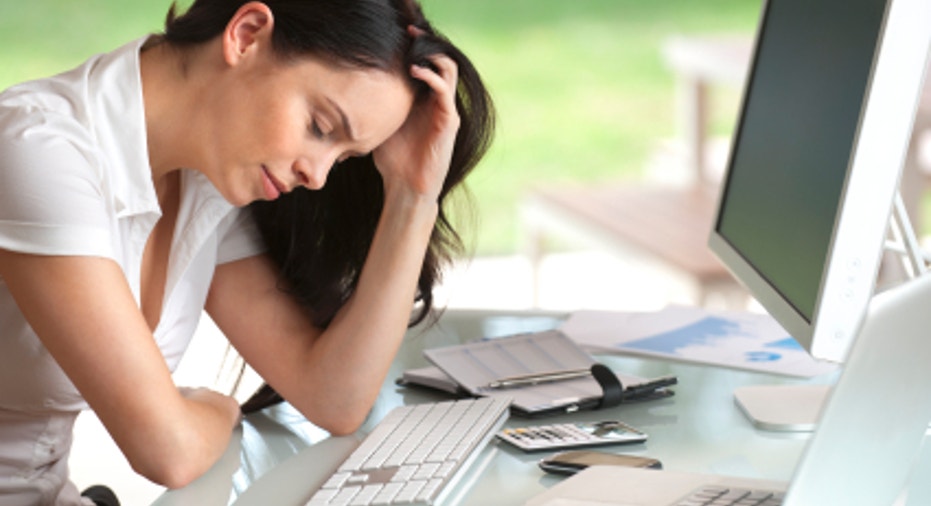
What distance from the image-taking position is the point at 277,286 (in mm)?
1580

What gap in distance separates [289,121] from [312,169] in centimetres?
6

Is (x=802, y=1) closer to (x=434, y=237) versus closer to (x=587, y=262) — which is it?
(x=434, y=237)

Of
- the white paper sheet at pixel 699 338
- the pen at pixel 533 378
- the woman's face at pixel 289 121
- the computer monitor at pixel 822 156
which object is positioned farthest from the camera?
the white paper sheet at pixel 699 338

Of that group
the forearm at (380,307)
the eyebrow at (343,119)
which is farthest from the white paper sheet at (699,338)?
the eyebrow at (343,119)

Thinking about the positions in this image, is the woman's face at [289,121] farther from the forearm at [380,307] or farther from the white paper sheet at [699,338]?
the white paper sheet at [699,338]

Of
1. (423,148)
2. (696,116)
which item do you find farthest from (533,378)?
(696,116)

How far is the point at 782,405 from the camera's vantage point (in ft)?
4.63

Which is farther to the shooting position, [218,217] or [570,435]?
[218,217]

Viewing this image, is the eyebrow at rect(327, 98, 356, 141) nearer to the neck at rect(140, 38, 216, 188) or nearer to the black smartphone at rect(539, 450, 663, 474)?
the neck at rect(140, 38, 216, 188)

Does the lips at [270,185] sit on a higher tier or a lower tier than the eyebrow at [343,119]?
lower

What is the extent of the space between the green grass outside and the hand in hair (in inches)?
162

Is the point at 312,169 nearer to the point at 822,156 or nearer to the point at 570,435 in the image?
the point at 570,435

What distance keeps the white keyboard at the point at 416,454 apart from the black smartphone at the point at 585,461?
0.08 metres

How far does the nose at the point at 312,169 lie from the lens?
1344 mm
